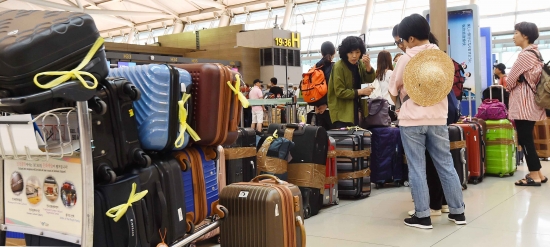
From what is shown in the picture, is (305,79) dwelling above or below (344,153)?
above

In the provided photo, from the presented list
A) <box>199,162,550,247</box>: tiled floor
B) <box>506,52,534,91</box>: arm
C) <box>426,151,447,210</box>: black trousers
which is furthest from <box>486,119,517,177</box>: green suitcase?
<box>426,151,447,210</box>: black trousers

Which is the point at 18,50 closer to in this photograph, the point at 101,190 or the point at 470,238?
the point at 101,190

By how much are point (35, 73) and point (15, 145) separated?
9.9 inches

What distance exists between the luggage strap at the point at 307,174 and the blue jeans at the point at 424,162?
0.78 m

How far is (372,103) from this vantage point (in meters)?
5.23

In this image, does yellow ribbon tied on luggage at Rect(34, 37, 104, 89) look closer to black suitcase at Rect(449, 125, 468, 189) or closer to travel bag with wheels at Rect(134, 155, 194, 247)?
travel bag with wheels at Rect(134, 155, 194, 247)

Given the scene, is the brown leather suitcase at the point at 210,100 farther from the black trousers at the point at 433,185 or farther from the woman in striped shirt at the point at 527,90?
the woman in striped shirt at the point at 527,90

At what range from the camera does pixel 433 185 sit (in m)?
3.97

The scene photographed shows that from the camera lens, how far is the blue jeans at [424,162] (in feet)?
11.7

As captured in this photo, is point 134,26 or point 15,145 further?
point 134,26

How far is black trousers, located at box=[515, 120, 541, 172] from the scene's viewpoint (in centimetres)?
516

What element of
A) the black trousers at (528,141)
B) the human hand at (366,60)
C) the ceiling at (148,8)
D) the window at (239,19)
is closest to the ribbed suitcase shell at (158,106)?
the human hand at (366,60)

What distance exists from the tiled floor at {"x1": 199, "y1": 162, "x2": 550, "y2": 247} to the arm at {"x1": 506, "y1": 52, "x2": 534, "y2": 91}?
1.07 metres

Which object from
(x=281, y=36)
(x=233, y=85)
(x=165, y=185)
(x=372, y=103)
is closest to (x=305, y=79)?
(x=372, y=103)
